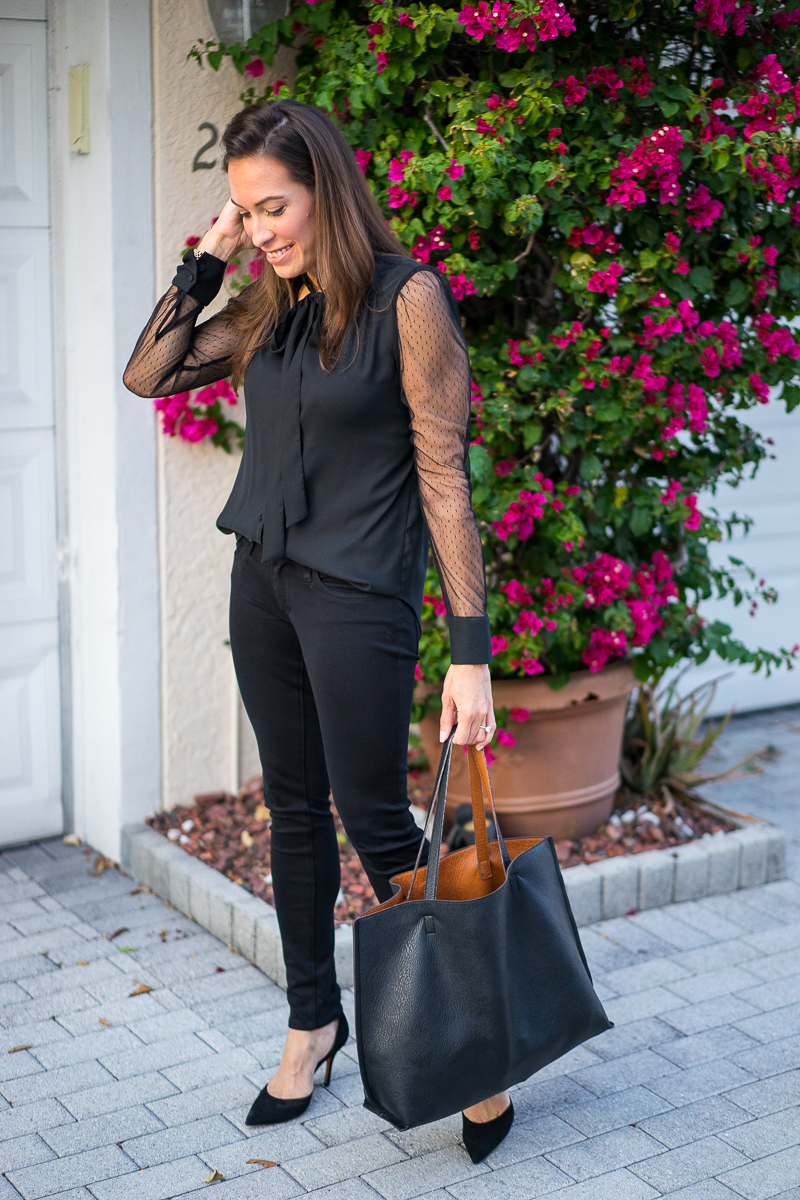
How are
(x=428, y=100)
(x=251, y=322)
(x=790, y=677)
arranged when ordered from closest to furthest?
(x=251, y=322) → (x=428, y=100) → (x=790, y=677)

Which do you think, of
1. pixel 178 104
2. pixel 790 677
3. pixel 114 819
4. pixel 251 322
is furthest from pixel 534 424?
pixel 790 677

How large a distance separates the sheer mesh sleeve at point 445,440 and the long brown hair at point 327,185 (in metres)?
0.09

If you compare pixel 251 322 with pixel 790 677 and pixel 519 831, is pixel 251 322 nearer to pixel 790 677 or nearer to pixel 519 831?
pixel 519 831

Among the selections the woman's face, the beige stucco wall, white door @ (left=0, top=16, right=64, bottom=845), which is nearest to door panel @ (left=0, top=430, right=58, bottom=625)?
white door @ (left=0, top=16, right=64, bottom=845)

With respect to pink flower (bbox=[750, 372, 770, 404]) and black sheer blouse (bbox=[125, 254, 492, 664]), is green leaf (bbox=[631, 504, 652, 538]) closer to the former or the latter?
pink flower (bbox=[750, 372, 770, 404])

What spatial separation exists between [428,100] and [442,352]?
3.94 ft

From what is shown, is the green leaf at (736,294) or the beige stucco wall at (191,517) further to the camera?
the beige stucco wall at (191,517)

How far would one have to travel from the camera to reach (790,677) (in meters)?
5.22

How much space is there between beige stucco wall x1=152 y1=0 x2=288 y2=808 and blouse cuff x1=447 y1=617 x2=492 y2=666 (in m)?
1.63

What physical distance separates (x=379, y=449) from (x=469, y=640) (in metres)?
0.36

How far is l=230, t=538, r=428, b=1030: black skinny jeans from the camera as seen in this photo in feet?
6.96

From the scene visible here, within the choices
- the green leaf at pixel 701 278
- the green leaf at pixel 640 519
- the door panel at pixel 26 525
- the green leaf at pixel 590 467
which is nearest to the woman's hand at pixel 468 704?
the green leaf at pixel 590 467

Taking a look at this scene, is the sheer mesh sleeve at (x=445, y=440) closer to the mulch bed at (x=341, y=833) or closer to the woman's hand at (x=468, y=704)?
the woman's hand at (x=468, y=704)

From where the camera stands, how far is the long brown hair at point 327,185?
6.58ft
